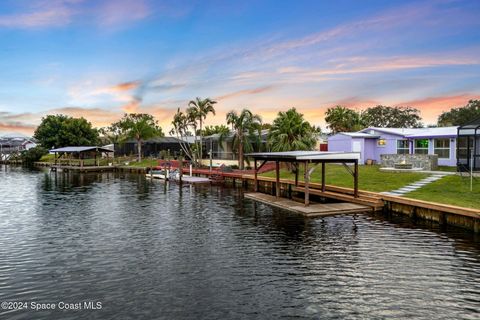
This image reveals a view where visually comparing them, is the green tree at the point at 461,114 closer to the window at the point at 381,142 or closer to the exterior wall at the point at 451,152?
the window at the point at 381,142

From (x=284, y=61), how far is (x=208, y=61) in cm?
1149

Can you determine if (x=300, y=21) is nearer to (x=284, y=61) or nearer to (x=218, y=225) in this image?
(x=284, y=61)

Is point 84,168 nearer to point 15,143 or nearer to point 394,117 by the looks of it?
point 394,117

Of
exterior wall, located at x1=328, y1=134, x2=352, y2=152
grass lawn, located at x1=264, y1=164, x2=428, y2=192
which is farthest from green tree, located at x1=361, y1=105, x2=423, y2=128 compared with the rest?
grass lawn, located at x1=264, y1=164, x2=428, y2=192

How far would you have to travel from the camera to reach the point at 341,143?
46312 mm

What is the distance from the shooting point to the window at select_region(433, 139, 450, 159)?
38.4m

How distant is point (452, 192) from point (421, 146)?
18.6 metres

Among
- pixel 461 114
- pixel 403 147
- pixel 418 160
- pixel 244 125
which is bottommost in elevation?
pixel 418 160

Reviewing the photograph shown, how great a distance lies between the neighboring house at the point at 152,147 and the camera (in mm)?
83000

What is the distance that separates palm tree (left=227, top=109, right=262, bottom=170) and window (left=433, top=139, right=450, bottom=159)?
882 inches

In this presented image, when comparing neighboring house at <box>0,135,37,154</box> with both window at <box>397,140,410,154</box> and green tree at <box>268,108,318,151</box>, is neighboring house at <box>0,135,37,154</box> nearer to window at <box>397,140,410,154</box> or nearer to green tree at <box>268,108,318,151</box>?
green tree at <box>268,108,318,151</box>

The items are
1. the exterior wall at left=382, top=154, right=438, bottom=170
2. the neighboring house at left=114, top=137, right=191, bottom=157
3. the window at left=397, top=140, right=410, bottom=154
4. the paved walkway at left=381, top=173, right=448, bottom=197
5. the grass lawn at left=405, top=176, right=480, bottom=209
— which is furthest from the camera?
the neighboring house at left=114, top=137, right=191, bottom=157

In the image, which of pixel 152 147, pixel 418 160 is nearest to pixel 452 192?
pixel 418 160

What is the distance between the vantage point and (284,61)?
123 ft
